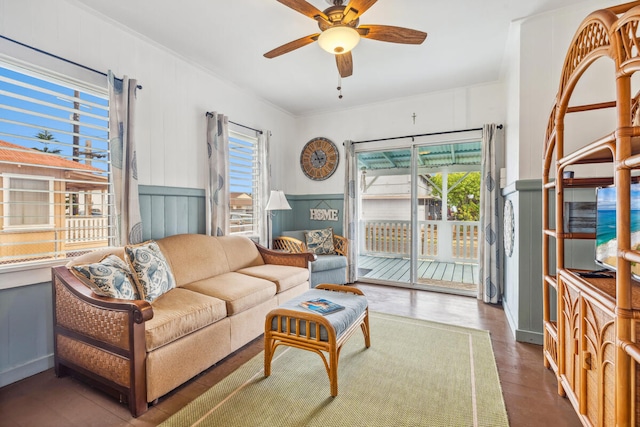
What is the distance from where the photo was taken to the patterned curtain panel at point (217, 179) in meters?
3.34

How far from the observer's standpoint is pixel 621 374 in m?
1.06

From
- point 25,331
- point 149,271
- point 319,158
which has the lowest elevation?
point 25,331

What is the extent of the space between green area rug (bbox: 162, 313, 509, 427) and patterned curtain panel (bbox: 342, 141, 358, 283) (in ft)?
6.52

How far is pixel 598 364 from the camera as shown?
1309 millimetres

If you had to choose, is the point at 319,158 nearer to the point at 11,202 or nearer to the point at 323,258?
the point at 323,258

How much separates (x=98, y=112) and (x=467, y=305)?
426 centimetres

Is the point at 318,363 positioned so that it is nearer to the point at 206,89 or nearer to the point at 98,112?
the point at 98,112

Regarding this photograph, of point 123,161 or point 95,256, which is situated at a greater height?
point 123,161

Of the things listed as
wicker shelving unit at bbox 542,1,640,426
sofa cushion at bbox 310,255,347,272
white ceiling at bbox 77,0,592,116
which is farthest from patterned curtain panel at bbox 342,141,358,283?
wicker shelving unit at bbox 542,1,640,426

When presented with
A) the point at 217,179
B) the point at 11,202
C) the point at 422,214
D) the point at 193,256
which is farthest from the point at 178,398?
the point at 422,214

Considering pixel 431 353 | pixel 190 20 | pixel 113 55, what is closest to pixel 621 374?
pixel 431 353

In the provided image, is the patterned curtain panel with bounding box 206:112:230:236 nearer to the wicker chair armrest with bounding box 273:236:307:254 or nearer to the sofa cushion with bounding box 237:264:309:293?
the sofa cushion with bounding box 237:264:309:293

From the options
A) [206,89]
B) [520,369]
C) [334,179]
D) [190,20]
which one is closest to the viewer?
[520,369]

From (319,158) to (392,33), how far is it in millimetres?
2890
